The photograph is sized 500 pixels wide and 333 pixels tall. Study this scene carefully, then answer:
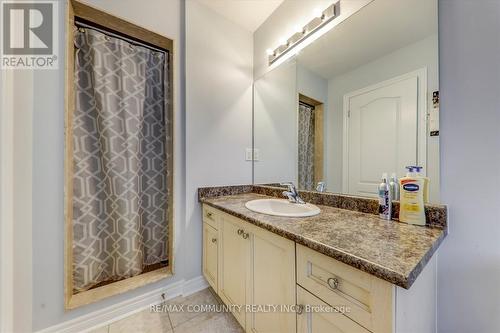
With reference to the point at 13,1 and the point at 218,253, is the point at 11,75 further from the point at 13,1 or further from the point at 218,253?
the point at 218,253

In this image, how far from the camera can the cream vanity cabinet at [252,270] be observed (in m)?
0.80

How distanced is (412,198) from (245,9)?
178 cm

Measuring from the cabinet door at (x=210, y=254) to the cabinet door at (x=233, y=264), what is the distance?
9 cm

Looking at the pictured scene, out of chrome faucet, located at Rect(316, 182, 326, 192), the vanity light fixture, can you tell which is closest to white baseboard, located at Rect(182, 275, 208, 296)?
chrome faucet, located at Rect(316, 182, 326, 192)

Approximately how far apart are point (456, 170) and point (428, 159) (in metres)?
0.10

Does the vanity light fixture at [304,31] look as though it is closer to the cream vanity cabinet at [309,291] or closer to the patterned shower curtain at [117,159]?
the patterned shower curtain at [117,159]

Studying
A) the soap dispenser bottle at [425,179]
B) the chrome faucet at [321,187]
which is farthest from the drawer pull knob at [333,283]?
the chrome faucet at [321,187]

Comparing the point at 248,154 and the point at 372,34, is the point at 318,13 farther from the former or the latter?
the point at 248,154

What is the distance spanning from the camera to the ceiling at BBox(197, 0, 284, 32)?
1.55 metres

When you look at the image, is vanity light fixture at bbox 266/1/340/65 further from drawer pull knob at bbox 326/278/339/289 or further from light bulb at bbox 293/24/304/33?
drawer pull knob at bbox 326/278/339/289

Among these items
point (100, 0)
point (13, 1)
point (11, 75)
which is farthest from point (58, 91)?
point (100, 0)

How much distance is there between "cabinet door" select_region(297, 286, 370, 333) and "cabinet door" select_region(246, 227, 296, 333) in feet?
0.14

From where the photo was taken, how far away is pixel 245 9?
162 cm

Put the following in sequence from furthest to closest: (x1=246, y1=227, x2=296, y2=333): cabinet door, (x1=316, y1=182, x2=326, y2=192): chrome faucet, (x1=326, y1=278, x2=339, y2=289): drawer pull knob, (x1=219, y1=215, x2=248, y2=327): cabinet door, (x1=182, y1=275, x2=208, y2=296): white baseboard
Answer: (x1=182, y1=275, x2=208, y2=296): white baseboard → (x1=316, y1=182, x2=326, y2=192): chrome faucet → (x1=219, y1=215, x2=248, y2=327): cabinet door → (x1=246, y1=227, x2=296, y2=333): cabinet door → (x1=326, y1=278, x2=339, y2=289): drawer pull knob
